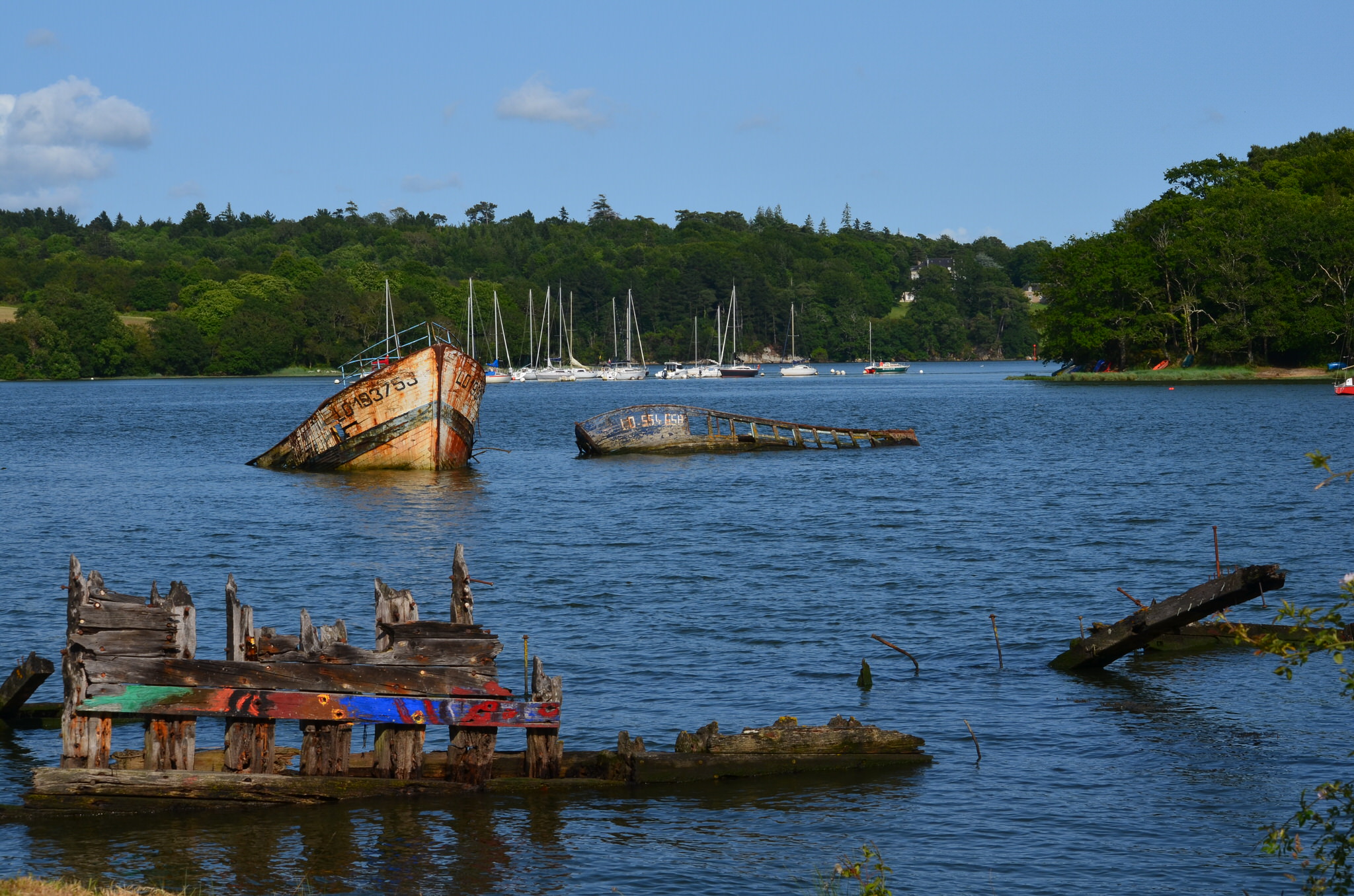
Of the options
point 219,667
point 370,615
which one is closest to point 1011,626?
point 370,615

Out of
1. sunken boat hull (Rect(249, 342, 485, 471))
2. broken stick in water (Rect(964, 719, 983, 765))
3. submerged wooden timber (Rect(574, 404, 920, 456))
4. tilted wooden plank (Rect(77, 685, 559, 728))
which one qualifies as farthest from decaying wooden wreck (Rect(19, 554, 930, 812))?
submerged wooden timber (Rect(574, 404, 920, 456))

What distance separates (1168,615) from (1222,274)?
111m

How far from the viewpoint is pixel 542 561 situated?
104ft

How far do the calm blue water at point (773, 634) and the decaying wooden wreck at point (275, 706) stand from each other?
36 centimetres

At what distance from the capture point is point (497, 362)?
6732 inches

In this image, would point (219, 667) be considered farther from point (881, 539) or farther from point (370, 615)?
point (881, 539)

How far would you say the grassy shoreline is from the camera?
4715 inches

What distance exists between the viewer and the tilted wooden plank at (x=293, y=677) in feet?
42.1

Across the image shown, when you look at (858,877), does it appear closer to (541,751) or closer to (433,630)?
(541,751)

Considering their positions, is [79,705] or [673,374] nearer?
[79,705]

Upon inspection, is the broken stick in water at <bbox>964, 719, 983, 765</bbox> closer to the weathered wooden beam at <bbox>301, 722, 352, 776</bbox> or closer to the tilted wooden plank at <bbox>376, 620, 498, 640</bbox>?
the tilted wooden plank at <bbox>376, 620, 498, 640</bbox>

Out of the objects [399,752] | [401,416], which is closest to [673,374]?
[401,416]

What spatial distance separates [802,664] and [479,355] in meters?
162

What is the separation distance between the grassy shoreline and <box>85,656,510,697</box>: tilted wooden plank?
115634 millimetres
